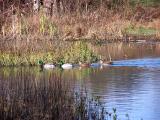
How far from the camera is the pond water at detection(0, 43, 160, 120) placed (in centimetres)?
1234

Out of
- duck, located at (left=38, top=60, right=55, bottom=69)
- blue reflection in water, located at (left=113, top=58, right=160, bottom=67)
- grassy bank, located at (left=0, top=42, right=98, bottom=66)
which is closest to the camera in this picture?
duck, located at (left=38, top=60, right=55, bottom=69)

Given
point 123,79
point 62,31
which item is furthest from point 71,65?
point 62,31

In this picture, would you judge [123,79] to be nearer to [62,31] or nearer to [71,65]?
[71,65]

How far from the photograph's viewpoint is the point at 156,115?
11.6m

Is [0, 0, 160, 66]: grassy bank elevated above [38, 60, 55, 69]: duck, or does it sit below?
above

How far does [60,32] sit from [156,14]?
66.8ft

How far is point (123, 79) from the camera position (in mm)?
17094

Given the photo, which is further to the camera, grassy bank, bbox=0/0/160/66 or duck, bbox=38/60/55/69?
grassy bank, bbox=0/0/160/66

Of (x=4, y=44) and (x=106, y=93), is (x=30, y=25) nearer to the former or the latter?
(x=4, y=44)

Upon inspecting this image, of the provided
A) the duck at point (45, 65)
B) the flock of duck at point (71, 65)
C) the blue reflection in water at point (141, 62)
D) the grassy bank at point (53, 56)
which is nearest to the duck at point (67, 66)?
the flock of duck at point (71, 65)

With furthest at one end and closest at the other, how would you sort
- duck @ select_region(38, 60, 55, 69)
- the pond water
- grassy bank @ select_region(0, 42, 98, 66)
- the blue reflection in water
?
the blue reflection in water < grassy bank @ select_region(0, 42, 98, 66) < duck @ select_region(38, 60, 55, 69) < the pond water

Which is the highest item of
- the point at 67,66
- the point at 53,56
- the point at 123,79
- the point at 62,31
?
the point at 62,31

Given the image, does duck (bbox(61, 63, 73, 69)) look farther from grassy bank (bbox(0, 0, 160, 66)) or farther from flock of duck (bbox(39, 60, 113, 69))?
grassy bank (bbox(0, 0, 160, 66))

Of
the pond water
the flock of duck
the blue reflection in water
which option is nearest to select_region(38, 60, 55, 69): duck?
the flock of duck
